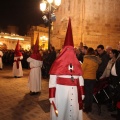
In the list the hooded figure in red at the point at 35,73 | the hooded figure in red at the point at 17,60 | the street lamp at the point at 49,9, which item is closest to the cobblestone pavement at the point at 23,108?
the hooded figure in red at the point at 35,73

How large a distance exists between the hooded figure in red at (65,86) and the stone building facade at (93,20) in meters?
15.5

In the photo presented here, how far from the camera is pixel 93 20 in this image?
20.1m

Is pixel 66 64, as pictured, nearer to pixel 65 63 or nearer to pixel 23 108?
pixel 65 63

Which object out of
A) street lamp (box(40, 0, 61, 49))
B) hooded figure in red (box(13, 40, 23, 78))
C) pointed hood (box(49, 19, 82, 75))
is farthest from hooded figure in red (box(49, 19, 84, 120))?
hooded figure in red (box(13, 40, 23, 78))

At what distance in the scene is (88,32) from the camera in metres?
20.1

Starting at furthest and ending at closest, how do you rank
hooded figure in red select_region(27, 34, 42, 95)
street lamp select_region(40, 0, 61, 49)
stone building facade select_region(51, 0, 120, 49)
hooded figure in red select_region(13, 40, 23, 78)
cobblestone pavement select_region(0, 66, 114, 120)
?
stone building facade select_region(51, 0, 120, 49) → hooded figure in red select_region(13, 40, 23, 78) → street lamp select_region(40, 0, 61, 49) → hooded figure in red select_region(27, 34, 42, 95) → cobblestone pavement select_region(0, 66, 114, 120)

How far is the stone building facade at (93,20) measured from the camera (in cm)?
1994

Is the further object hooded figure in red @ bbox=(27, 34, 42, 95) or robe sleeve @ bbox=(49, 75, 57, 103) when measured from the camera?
hooded figure in red @ bbox=(27, 34, 42, 95)

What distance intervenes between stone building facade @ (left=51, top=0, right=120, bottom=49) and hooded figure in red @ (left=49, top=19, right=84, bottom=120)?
51.0 ft

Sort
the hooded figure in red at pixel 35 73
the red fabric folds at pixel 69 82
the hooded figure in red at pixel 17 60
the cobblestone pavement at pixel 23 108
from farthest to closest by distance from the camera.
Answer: the hooded figure in red at pixel 17 60
the hooded figure in red at pixel 35 73
the cobblestone pavement at pixel 23 108
the red fabric folds at pixel 69 82

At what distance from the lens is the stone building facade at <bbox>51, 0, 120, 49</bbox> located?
785 inches

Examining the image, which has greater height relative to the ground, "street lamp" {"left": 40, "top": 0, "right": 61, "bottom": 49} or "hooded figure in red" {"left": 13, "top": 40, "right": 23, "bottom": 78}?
"street lamp" {"left": 40, "top": 0, "right": 61, "bottom": 49}

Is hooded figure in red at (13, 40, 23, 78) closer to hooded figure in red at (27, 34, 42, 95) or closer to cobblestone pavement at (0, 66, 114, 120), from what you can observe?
cobblestone pavement at (0, 66, 114, 120)

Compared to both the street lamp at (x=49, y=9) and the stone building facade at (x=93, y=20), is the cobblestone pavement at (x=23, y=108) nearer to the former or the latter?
the street lamp at (x=49, y=9)
